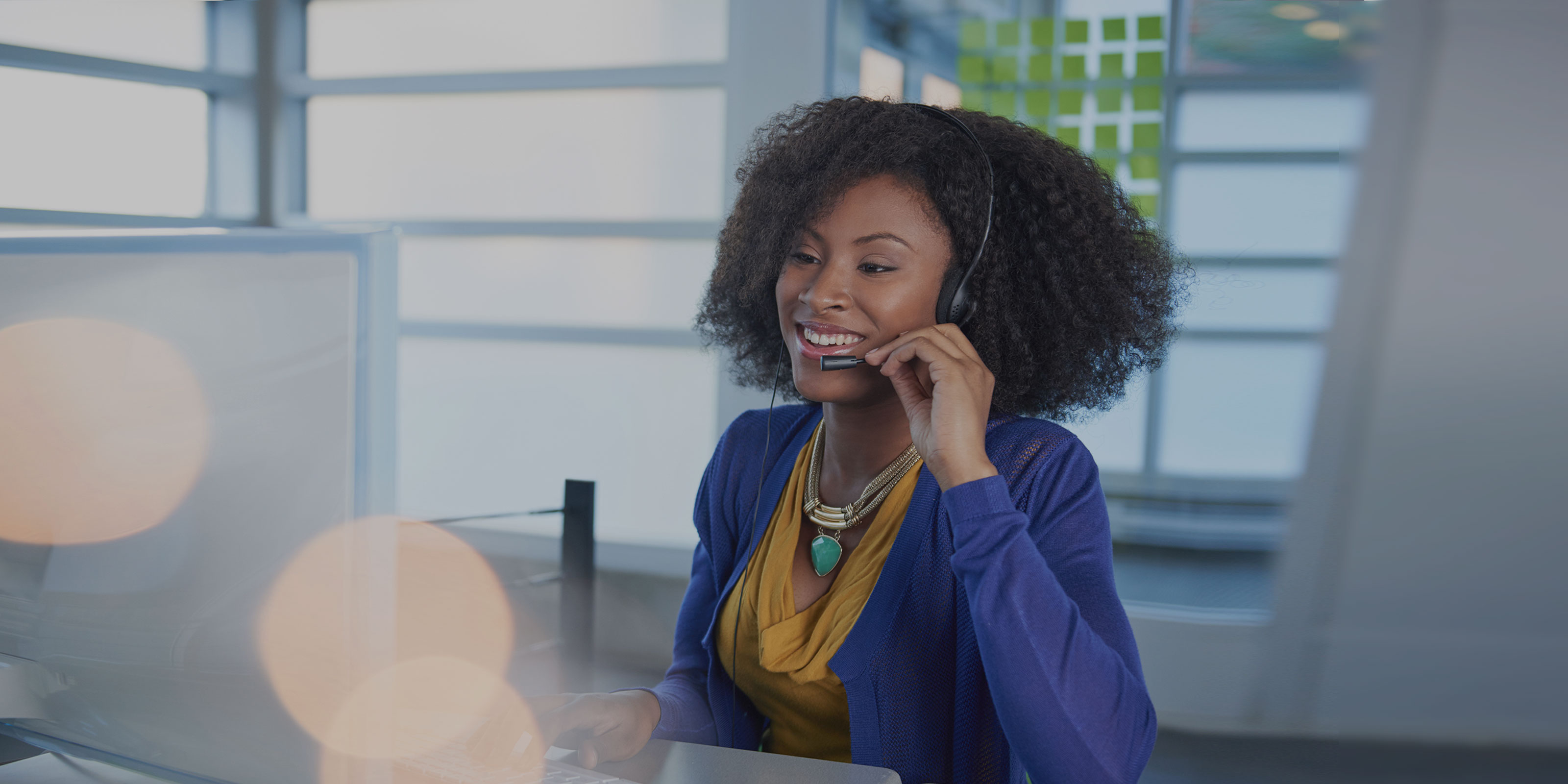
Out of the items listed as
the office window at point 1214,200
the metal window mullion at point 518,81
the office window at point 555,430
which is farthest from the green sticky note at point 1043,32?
the office window at point 555,430

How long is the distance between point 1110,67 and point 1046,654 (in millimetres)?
2729

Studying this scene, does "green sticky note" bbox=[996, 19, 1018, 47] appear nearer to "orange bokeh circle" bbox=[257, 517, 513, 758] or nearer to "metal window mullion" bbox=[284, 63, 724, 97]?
"metal window mullion" bbox=[284, 63, 724, 97]

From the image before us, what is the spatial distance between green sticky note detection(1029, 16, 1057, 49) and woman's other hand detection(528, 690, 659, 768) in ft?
9.17

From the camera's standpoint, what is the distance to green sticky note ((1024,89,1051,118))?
3.32 metres

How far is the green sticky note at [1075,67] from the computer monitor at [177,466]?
10.0 feet

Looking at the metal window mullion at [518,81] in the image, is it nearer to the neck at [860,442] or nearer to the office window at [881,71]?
the office window at [881,71]

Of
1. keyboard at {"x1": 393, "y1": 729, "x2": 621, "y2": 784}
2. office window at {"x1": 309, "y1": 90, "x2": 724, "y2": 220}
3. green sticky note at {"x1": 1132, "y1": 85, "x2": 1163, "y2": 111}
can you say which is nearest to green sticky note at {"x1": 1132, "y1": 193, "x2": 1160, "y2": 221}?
green sticky note at {"x1": 1132, "y1": 85, "x2": 1163, "y2": 111}

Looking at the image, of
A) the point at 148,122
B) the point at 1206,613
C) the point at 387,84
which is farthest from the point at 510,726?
the point at 148,122

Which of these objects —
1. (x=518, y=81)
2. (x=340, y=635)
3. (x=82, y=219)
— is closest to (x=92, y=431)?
(x=340, y=635)

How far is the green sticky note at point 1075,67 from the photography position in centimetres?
329

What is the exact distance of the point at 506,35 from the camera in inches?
170

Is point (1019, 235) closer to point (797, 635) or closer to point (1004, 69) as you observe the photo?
point (797, 635)

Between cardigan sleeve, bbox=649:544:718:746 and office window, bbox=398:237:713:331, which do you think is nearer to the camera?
cardigan sleeve, bbox=649:544:718:746

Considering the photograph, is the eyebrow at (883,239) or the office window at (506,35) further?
the office window at (506,35)
